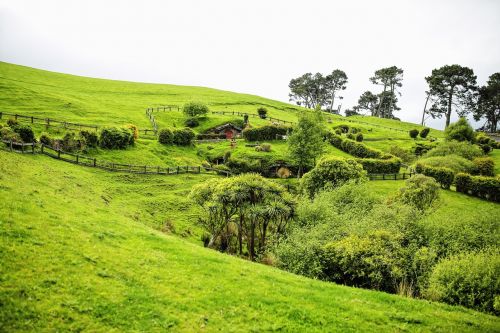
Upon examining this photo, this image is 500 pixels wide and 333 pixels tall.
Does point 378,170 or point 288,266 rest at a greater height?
point 378,170

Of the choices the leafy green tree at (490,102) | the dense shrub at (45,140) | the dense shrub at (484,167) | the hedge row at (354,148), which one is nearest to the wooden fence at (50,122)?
the dense shrub at (45,140)

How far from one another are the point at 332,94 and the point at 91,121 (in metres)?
110

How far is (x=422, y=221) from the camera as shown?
27.6m

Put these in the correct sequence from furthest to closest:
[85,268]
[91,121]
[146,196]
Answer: [91,121]
[146,196]
[85,268]

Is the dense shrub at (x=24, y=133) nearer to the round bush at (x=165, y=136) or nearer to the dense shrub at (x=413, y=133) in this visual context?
the round bush at (x=165, y=136)

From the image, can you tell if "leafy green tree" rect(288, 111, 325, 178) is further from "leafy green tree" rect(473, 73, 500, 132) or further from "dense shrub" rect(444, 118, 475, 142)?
"leafy green tree" rect(473, 73, 500, 132)

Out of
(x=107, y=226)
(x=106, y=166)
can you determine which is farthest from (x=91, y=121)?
(x=107, y=226)

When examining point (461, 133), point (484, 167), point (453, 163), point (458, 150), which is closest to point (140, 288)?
point (453, 163)

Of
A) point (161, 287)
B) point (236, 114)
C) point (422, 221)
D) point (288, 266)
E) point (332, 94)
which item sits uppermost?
point (332, 94)

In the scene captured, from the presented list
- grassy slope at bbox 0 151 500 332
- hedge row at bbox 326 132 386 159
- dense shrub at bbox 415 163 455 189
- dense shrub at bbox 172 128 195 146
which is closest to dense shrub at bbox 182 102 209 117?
dense shrub at bbox 172 128 195 146

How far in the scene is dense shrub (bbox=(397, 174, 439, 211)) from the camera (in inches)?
1672

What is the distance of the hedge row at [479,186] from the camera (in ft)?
169

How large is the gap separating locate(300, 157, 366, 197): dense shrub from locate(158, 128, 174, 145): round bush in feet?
102

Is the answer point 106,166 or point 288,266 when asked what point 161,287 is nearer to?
point 288,266
